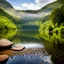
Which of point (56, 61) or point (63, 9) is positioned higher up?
point (63, 9)

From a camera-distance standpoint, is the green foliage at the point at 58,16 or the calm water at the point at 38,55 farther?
the green foliage at the point at 58,16

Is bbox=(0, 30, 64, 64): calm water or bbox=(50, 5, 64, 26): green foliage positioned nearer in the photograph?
bbox=(0, 30, 64, 64): calm water

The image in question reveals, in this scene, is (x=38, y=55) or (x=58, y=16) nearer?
(x=38, y=55)

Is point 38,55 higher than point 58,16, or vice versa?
point 58,16

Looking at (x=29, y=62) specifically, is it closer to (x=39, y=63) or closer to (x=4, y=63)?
(x=39, y=63)

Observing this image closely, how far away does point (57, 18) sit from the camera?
11044 centimetres

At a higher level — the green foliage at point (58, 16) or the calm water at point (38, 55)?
the green foliage at point (58, 16)

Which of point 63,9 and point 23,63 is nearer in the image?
point 23,63

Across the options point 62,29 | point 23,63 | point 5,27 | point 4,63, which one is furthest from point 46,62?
point 5,27

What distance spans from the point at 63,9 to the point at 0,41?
7565 cm

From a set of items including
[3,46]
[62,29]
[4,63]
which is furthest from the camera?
[62,29]

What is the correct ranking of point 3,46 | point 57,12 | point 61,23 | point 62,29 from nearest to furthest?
point 3,46 → point 62,29 → point 61,23 → point 57,12

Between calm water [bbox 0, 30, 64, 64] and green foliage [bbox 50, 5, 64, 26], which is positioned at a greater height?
green foliage [bbox 50, 5, 64, 26]

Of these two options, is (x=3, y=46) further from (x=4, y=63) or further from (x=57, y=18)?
(x=57, y=18)
